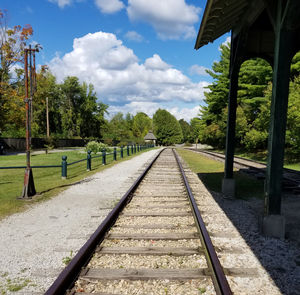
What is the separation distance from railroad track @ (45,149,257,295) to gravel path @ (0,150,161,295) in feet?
1.10

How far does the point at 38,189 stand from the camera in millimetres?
8477

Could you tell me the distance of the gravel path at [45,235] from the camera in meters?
3.09

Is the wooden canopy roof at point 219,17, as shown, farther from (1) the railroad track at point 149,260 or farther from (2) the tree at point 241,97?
(2) the tree at point 241,97

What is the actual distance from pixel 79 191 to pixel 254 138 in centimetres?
2140

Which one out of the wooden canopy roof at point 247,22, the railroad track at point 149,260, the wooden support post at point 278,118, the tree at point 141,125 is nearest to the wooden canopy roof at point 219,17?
the wooden canopy roof at point 247,22

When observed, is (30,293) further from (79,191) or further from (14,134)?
(14,134)

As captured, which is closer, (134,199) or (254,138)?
(134,199)

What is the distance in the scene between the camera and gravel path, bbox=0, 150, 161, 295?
309 cm

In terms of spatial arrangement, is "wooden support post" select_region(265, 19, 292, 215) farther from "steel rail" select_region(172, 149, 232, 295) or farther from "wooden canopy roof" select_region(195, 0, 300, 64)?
"steel rail" select_region(172, 149, 232, 295)

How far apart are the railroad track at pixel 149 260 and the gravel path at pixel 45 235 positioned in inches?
13.2

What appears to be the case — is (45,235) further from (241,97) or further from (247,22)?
(241,97)

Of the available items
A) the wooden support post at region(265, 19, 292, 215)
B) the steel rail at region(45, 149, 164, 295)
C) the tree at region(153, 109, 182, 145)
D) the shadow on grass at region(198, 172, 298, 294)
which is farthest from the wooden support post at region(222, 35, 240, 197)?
the tree at region(153, 109, 182, 145)

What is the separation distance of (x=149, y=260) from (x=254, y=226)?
2.57 metres

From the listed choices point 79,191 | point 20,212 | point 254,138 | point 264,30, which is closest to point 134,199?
point 79,191
